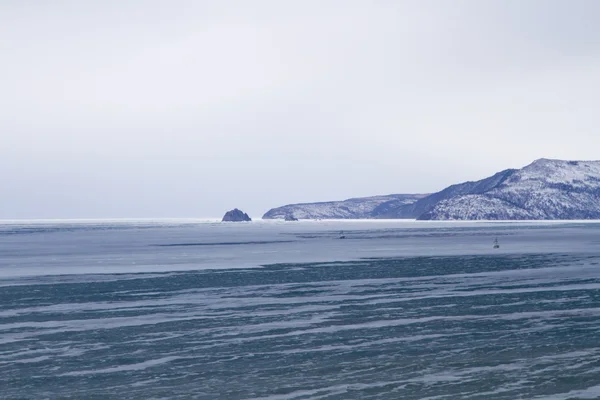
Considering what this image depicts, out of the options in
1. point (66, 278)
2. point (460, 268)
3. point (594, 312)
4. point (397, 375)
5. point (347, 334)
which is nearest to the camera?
point (397, 375)

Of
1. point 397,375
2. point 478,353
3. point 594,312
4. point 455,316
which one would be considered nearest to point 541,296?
point 594,312

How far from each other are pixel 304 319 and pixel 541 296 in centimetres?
1943

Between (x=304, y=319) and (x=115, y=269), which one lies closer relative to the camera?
(x=304, y=319)

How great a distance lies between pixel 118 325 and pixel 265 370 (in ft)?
50.6

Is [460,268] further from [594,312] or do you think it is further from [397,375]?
[397,375]

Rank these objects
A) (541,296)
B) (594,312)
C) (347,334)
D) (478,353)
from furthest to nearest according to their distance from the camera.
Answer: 1. (541,296)
2. (594,312)
3. (347,334)
4. (478,353)

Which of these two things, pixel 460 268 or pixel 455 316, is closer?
pixel 455 316

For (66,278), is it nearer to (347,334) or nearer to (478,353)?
(347,334)

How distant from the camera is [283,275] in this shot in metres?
76.6

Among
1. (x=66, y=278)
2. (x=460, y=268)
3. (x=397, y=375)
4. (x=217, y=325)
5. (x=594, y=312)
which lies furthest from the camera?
(x=460, y=268)

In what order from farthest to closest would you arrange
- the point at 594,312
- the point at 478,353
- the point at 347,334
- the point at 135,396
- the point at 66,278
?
1. the point at 66,278
2. the point at 594,312
3. the point at 347,334
4. the point at 478,353
5. the point at 135,396

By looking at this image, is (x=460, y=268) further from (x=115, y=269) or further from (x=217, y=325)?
(x=217, y=325)

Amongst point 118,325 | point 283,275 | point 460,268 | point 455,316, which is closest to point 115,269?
point 283,275

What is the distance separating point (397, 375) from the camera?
94.1 ft
